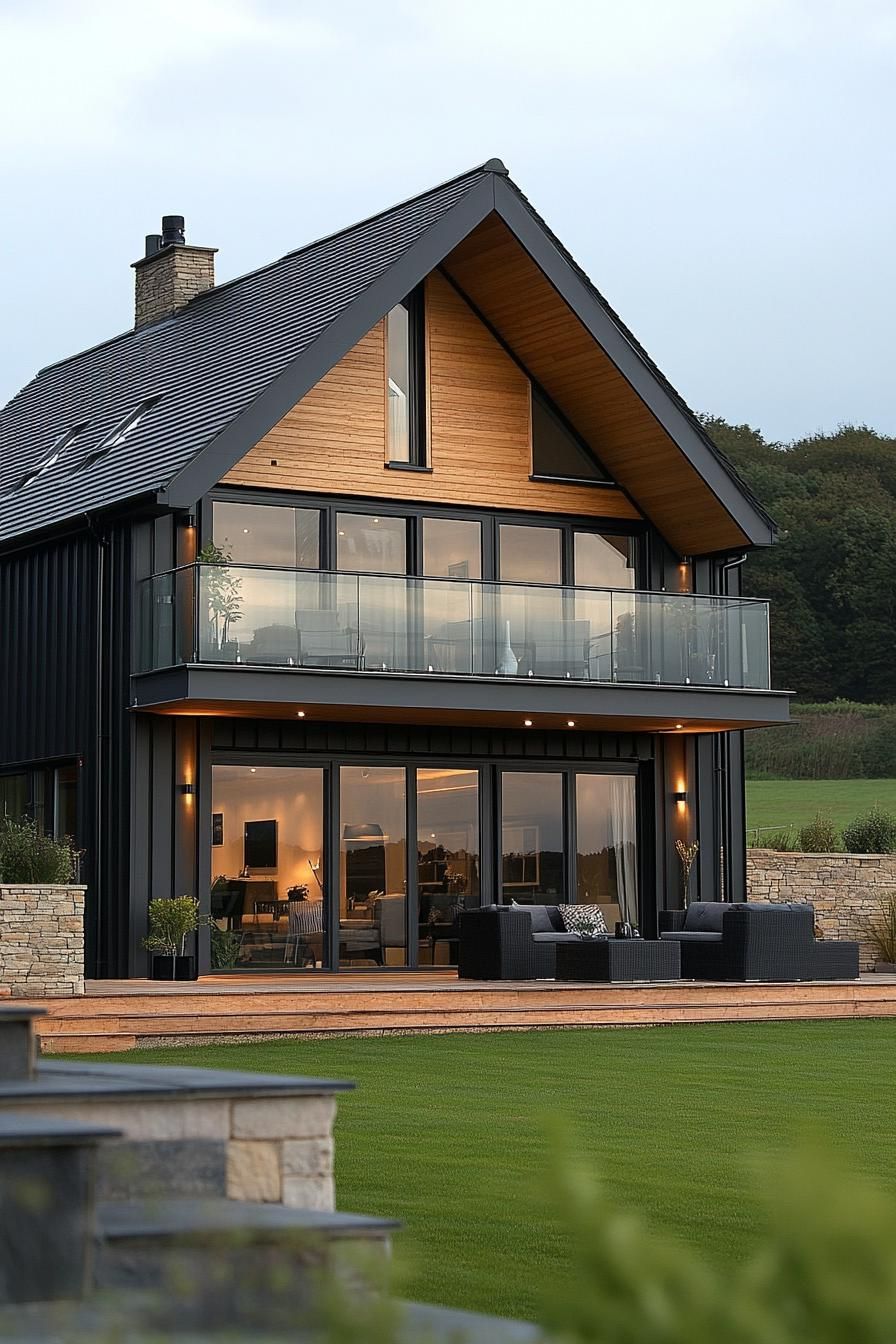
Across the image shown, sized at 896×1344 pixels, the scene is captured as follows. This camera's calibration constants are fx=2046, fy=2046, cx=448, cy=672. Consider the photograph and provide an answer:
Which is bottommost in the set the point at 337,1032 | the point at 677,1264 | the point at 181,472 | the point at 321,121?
the point at 337,1032

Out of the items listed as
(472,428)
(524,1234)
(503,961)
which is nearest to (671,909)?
(503,961)

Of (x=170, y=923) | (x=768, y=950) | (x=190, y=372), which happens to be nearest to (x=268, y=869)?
(x=170, y=923)

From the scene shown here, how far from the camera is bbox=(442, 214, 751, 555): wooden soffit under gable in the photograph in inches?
790

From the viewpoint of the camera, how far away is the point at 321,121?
154 feet

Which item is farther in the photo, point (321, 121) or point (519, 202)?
point (321, 121)

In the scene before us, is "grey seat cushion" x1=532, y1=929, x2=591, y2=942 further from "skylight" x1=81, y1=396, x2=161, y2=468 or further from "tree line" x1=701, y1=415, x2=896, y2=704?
"tree line" x1=701, y1=415, x2=896, y2=704

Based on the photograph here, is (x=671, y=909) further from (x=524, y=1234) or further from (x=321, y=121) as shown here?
(x=321, y=121)

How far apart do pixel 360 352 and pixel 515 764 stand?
441 centimetres

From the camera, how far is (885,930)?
845 inches

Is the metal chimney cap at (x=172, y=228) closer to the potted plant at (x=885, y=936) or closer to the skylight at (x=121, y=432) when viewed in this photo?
the skylight at (x=121, y=432)

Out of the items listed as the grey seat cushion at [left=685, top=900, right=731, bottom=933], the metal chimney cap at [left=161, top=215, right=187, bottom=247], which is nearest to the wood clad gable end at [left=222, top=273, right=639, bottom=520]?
A: the grey seat cushion at [left=685, top=900, right=731, bottom=933]

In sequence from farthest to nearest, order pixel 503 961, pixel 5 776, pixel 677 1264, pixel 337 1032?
1. pixel 5 776
2. pixel 503 961
3. pixel 337 1032
4. pixel 677 1264

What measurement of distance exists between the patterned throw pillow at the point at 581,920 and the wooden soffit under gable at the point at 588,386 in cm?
429

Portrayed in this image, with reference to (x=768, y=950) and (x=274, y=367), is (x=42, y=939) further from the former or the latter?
(x=768, y=950)
